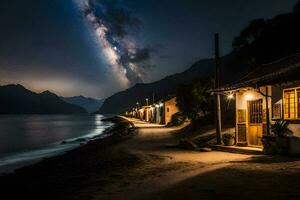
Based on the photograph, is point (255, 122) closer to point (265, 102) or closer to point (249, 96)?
point (249, 96)

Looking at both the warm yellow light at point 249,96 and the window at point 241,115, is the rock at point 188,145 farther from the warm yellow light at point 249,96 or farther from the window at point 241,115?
the warm yellow light at point 249,96

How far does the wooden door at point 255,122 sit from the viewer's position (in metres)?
18.1

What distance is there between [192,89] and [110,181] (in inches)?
1147

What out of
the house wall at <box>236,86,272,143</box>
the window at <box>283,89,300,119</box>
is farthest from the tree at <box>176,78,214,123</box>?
the window at <box>283,89,300,119</box>

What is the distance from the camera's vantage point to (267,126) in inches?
639

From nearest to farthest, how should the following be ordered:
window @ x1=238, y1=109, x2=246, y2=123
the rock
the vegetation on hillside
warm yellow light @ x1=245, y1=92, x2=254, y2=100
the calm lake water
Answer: warm yellow light @ x1=245, y1=92, x2=254, y2=100 < window @ x1=238, y1=109, x2=246, y2=123 < the rock < the calm lake water < the vegetation on hillside

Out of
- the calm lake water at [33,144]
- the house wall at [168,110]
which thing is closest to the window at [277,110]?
the calm lake water at [33,144]

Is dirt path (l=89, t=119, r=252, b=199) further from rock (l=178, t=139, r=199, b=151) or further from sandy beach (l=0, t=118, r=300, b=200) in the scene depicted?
rock (l=178, t=139, r=199, b=151)

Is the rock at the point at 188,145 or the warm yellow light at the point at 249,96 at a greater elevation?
the warm yellow light at the point at 249,96

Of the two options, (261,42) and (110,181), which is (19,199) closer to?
(110,181)

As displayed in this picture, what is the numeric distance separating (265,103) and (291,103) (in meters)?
1.99

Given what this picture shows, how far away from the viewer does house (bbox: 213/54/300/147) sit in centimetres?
1496

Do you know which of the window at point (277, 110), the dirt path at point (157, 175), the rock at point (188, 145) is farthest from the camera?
the rock at point (188, 145)

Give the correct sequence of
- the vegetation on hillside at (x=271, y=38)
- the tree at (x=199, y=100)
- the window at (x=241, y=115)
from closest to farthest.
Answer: the window at (x=241, y=115), the tree at (x=199, y=100), the vegetation on hillside at (x=271, y=38)
